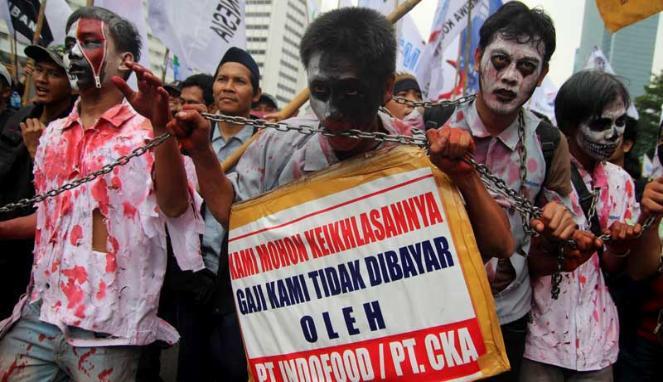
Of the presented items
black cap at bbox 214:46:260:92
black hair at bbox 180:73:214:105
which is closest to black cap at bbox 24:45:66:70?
black cap at bbox 214:46:260:92

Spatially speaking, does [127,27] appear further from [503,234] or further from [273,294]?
[503,234]

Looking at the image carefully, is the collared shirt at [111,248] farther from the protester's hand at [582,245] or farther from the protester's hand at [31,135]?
the protester's hand at [582,245]

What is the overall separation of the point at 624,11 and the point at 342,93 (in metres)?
2.26

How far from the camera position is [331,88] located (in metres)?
1.96

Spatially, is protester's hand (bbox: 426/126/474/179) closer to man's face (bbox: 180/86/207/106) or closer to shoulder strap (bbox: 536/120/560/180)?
shoulder strap (bbox: 536/120/560/180)

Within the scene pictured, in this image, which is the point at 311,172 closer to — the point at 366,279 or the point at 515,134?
the point at 366,279

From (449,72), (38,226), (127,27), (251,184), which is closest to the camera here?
(251,184)

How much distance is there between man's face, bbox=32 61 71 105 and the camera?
3660mm

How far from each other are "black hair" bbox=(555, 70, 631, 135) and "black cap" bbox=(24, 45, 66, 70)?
2808 mm

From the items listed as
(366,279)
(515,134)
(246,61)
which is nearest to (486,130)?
(515,134)

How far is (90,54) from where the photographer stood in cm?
265

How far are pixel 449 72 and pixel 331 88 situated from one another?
9233 mm

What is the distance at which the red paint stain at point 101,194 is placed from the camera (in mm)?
2457

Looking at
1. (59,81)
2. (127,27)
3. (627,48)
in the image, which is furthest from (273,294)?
(627,48)
